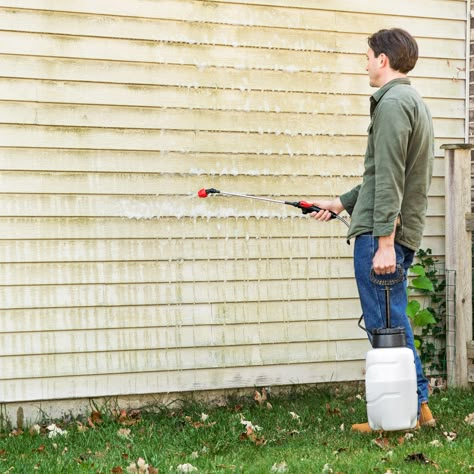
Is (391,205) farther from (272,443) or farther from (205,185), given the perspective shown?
(205,185)

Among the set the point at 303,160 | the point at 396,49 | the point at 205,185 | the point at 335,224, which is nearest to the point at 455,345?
the point at 335,224

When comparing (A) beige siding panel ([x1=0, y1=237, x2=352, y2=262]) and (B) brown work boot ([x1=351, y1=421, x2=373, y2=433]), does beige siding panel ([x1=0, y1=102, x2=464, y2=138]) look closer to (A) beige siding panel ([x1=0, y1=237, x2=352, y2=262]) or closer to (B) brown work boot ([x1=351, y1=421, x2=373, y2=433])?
(A) beige siding panel ([x1=0, y1=237, x2=352, y2=262])

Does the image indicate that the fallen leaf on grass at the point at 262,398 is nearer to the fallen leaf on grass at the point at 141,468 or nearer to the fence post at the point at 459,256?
the fence post at the point at 459,256

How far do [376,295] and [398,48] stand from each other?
1.15 m

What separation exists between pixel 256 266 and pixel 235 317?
34 centimetres

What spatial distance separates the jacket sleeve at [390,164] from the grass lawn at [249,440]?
100 cm

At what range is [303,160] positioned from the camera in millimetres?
6012

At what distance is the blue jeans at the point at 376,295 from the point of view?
4496 mm

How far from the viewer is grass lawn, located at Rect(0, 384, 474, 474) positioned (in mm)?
4035

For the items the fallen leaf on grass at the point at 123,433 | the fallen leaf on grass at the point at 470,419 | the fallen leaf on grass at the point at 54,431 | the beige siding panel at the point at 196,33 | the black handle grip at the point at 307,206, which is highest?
the beige siding panel at the point at 196,33

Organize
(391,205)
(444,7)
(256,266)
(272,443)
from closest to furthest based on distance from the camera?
(391,205) → (272,443) → (256,266) → (444,7)

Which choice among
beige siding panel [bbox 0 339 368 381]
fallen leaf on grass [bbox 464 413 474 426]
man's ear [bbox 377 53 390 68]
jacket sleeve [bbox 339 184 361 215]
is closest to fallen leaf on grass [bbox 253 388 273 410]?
beige siding panel [bbox 0 339 368 381]

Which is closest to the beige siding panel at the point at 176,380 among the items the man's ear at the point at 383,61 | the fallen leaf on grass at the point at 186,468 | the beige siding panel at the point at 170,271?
A: the beige siding panel at the point at 170,271

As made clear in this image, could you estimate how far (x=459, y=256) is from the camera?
20.3 ft
